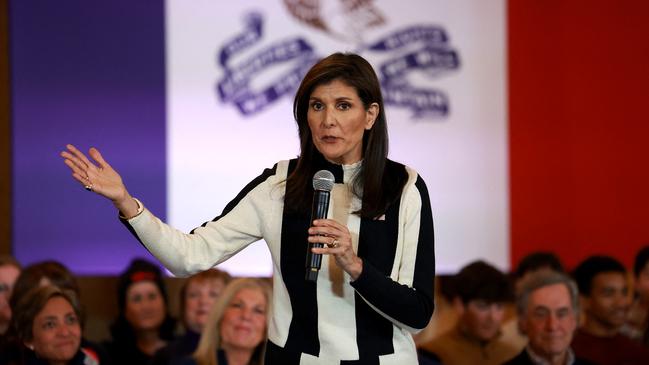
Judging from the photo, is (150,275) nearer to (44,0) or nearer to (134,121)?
(134,121)

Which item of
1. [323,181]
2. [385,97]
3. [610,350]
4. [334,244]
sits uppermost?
[385,97]

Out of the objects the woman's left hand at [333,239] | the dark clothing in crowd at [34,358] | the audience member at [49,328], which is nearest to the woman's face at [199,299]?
the dark clothing in crowd at [34,358]

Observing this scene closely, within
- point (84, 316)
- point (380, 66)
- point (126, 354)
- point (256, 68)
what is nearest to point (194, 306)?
point (126, 354)

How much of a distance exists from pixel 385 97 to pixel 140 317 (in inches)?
86.8

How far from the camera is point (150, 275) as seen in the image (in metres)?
5.36

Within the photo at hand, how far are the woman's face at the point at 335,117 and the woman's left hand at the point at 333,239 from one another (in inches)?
9.8

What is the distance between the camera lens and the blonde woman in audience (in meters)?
3.96

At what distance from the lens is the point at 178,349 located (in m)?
4.73

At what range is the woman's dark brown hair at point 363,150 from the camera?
2.30 meters

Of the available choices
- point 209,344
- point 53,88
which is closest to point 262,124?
point 53,88

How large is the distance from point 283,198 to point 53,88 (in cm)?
394

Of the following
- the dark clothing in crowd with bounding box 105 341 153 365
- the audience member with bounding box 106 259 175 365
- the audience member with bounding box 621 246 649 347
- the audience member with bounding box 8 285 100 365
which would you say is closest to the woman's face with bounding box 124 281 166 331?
the audience member with bounding box 106 259 175 365

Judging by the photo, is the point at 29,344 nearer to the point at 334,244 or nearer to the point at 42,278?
the point at 42,278

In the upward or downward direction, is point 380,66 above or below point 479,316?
above
